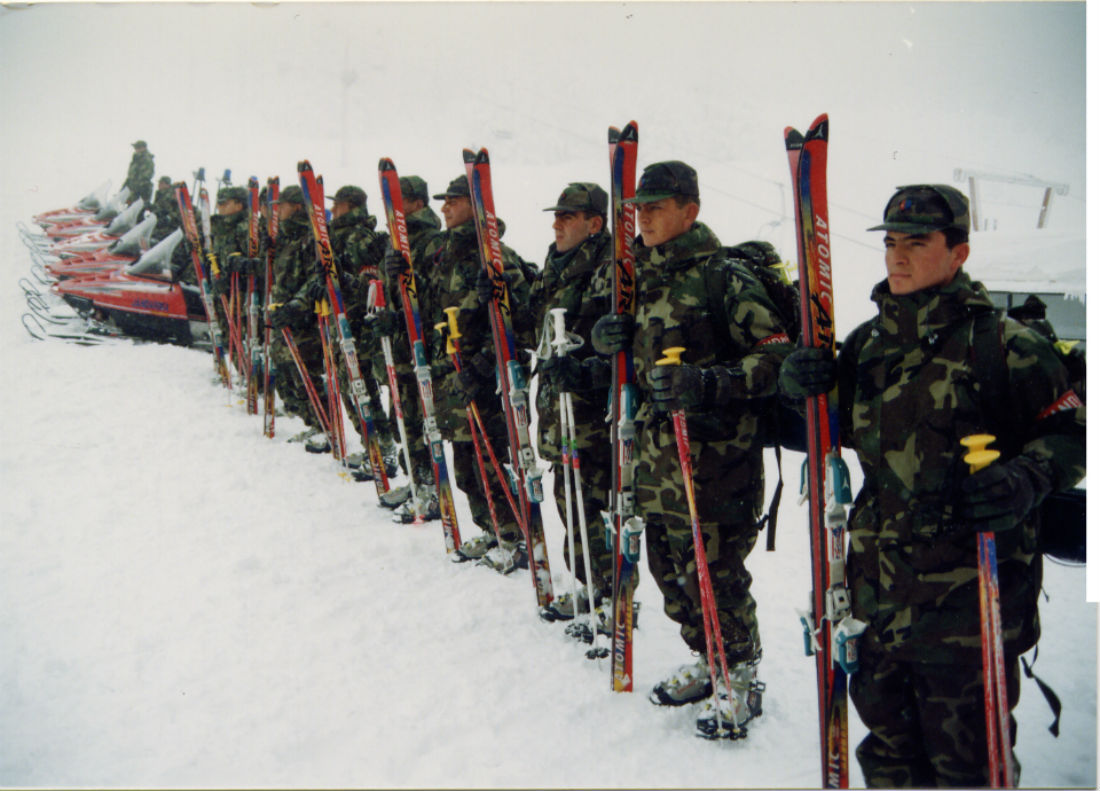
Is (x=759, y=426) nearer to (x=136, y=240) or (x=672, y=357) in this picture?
(x=672, y=357)

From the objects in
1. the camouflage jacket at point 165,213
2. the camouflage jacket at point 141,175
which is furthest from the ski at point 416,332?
the camouflage jacket at point 165,213

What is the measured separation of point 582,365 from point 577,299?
1.17 feet

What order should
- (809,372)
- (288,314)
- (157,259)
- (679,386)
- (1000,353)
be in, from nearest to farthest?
1. (1000,353)
2. (809,372)
3. (679,386)
4. (288,314)
5. (157,259)

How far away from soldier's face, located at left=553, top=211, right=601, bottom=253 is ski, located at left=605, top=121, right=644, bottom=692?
543 millimetres

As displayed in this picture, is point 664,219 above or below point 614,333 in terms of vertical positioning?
above

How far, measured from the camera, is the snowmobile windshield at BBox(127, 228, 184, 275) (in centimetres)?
993

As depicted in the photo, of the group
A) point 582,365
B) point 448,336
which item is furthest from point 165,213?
point 582,365

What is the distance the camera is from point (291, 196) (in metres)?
6.32

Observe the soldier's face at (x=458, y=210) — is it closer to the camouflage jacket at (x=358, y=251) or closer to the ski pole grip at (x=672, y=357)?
the camouflage jacket at (x=358, y=251)

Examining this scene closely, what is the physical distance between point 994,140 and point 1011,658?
2.83 meters

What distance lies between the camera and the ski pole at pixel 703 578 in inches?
97.0

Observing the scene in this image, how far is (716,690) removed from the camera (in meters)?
2.53

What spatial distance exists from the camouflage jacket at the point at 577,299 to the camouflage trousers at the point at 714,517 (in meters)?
0.61

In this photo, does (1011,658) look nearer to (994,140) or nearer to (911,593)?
(911,593)
